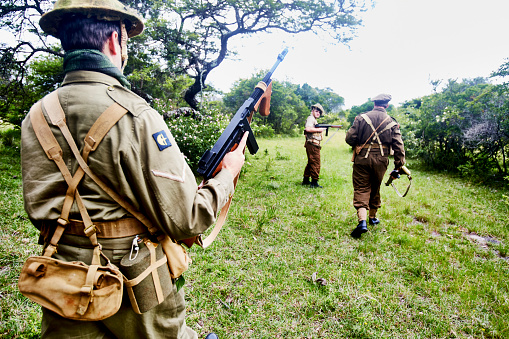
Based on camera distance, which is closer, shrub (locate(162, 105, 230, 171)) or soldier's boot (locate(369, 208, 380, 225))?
soldier's boot (locate(369, 208, 380, 225))

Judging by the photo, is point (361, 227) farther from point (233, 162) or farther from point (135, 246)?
point (135, 246)

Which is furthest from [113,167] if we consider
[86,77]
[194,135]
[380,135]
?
[194,135]

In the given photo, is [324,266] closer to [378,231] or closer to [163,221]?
[378,231]

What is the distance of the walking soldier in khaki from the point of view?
3.74 feet

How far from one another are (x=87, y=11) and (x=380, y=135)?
4.60 metres

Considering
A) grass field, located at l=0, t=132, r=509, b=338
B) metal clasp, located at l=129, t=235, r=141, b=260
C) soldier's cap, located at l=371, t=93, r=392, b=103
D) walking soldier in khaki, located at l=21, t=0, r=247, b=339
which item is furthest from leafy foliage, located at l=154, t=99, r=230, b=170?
metal clasp, located at l=129, t=235, r=141, b=260

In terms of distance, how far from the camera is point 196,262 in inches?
143

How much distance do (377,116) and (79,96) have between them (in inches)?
185

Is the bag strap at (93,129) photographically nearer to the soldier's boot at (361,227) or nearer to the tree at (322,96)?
the soldier's boot at (361,227)

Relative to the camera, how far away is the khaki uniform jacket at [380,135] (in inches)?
185

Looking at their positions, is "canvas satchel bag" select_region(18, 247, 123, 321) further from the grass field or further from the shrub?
the shrub

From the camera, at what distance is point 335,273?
137 inches

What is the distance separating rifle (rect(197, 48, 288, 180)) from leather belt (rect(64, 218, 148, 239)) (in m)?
0.45

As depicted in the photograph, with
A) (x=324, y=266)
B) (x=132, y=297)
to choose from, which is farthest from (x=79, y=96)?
(x=324, y=266)
